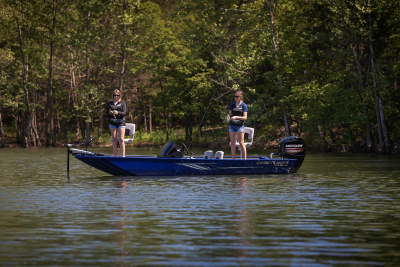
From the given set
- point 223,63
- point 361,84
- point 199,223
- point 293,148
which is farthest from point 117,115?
point 223,63

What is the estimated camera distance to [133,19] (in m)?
56.0

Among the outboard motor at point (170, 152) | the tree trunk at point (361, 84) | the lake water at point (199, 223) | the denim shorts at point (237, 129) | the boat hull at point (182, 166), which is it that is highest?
the tree trunk at point (361, 84)

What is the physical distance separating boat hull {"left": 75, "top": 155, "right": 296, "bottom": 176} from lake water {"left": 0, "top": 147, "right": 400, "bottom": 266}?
1024mm

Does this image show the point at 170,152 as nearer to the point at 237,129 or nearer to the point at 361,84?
the point at 237,129

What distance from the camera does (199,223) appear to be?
9.59 m

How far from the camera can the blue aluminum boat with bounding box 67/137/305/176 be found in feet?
58.4

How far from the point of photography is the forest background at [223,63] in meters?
34.9

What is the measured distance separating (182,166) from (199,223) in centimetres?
874

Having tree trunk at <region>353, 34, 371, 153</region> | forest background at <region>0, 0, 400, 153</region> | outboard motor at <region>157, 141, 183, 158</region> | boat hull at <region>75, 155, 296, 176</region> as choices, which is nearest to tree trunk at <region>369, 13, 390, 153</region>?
forest background at <region>0, 0, 400, 153</region>

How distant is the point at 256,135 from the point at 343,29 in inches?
529

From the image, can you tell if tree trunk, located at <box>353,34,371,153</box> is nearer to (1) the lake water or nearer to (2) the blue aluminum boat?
(2) the blue aluminum boat

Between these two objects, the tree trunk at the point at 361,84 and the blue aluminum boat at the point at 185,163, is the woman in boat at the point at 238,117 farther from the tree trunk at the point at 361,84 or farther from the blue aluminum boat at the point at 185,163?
the tree trunk at the point at 361,84

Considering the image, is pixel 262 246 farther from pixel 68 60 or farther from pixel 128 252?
pixel 68 60

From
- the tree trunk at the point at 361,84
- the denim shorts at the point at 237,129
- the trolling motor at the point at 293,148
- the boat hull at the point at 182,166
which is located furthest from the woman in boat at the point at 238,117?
the tree trunk at the point at 361,84
